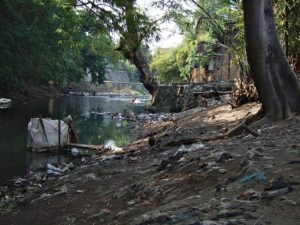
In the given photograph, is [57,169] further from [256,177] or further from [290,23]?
[256,177]


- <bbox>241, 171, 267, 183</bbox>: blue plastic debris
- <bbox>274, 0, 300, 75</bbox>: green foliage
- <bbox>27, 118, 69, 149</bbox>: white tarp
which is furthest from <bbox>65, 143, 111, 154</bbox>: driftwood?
<bbox>241, 171, 267, 183</bbox>: blue plastic debris

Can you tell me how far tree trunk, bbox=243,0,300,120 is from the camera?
32.6ft

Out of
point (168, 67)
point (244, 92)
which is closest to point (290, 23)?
point (244, 92)

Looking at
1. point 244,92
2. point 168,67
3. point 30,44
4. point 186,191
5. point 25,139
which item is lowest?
point 25,139

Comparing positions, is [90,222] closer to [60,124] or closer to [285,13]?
[285,13]

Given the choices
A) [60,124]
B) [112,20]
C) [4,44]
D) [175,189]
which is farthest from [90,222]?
[4,44]

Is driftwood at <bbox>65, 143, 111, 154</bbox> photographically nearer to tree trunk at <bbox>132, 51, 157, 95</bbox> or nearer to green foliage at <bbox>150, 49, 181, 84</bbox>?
tree trunk at <bbox>132, 51, 157, 95</bbox>

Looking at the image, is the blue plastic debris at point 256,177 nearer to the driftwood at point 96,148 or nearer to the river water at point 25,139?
the river water at point 25,139

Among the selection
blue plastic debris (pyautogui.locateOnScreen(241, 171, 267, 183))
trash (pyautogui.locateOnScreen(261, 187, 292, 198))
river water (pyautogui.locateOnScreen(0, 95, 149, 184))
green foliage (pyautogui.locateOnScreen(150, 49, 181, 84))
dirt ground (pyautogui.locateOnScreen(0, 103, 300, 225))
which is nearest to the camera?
dirt ground (pyautogui.locateOnScreen(0, 103, 300, 225))

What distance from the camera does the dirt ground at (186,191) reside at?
461 cm

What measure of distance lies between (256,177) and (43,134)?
37.5 ft

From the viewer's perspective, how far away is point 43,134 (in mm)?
15891

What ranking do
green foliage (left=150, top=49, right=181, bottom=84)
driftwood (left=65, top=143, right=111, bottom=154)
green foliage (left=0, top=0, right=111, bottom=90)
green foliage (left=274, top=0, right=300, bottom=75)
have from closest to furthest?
1. green foliage (left=274, top=0, right=300, bottom=75)
2. driftwood (left=65, top=143, right=111, bottom=154)
3. green foliage (left=0, top=0, right=111, bottom=90)
4. green foliage (left=150, top=49, right=181, bottom=84)

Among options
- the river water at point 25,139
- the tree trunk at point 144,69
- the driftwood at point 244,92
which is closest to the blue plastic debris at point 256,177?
the river water at point 25,139
